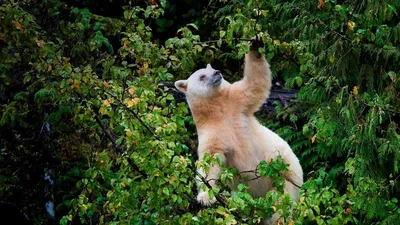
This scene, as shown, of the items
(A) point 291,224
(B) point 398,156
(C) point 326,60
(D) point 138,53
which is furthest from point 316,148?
(A) point 291,224

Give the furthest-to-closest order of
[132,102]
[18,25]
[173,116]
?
[18,25] → [173,116] → [132,102]

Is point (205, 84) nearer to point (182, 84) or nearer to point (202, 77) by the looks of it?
point (202, 77)

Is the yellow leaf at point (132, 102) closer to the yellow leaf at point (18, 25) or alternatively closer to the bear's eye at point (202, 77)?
the bear's eye at point (202, 77)

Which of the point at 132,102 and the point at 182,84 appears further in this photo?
the point at 182,84

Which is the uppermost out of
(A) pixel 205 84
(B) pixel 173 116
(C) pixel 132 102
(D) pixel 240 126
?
(C) pixel 132 102

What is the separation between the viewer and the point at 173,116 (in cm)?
502

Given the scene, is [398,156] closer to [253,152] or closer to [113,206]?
[253,152]

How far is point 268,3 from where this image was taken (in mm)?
7578

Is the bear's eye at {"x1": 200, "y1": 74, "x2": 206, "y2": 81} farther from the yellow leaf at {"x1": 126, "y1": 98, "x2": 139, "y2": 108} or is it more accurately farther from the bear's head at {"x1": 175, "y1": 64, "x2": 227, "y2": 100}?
the yellow leaf at {"x1": 126, "y1": 98, "x2": 139, "y2": 108}

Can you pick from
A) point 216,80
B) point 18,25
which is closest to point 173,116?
point 216,80

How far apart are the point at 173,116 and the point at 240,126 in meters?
1.36

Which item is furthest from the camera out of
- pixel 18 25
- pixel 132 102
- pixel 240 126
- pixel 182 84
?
pixel 182 84

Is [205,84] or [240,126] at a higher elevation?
[205,84]

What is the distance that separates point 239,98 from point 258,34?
106 cm
